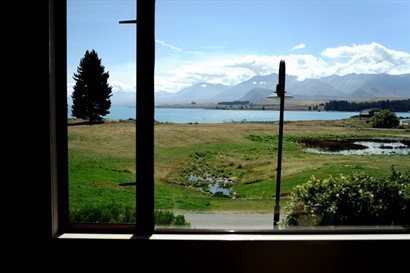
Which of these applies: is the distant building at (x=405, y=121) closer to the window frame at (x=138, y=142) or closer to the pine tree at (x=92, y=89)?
the window frame at (x=138, y=142)

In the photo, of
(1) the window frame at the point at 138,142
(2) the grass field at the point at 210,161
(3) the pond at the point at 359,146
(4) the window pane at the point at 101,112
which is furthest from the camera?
(3) the pond at the point at 359,146

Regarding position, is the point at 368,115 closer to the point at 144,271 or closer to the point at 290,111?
the point at 290,111

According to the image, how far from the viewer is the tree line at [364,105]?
253 centimetres

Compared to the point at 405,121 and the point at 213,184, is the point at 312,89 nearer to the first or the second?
the point at 405,121

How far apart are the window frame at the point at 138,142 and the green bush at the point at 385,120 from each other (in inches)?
31.5

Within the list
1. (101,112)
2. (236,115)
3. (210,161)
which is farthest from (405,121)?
(101,112)

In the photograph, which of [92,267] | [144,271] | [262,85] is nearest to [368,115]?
[262,85]

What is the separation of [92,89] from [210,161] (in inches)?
39.8

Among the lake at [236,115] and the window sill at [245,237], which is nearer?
the window sill at [245,237]

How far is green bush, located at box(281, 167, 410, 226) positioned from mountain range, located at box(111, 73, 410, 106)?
23.8 inches

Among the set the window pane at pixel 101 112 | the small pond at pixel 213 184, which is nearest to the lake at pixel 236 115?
the window pane at pixel 101 112

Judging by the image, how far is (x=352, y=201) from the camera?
8.13ft

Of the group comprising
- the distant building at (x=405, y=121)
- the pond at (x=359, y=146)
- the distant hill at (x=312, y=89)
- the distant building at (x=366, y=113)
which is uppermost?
the distant hill at (x=312, y=89)

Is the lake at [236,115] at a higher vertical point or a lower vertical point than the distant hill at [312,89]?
lower
